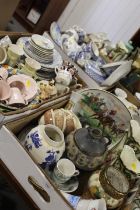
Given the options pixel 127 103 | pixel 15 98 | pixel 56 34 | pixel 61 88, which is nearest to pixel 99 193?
pixel 15 98

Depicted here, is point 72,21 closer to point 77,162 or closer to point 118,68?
point 118,68

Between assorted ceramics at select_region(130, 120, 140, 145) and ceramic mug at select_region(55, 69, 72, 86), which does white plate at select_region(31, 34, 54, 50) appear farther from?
assorted ceramics at select_region(130, 120, 140, 145)

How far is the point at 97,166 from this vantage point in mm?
1258

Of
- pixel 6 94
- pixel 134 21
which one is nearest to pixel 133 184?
pixel 6 94

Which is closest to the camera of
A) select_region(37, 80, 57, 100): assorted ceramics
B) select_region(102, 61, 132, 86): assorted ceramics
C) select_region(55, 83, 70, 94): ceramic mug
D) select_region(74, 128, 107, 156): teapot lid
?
select_region(74, 128, 107, 156): teapot lid

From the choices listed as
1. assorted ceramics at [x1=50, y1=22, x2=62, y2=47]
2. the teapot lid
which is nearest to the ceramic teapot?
the teapot lid

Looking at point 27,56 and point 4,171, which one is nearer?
point 4,171

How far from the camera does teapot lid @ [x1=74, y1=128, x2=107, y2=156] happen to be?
1171mm

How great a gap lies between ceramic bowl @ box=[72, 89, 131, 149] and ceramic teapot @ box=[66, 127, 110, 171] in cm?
25

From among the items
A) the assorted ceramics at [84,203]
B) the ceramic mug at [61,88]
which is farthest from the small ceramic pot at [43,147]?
the ceramic mug at [61,88]

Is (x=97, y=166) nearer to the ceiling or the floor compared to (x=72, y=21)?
nearer to the ceiling

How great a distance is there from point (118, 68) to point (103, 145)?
0.70 meters

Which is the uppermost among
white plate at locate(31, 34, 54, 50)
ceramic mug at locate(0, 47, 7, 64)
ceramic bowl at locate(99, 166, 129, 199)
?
ceramic bowl at locate(99, 166, 129, 199)

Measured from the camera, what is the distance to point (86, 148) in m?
1.17
